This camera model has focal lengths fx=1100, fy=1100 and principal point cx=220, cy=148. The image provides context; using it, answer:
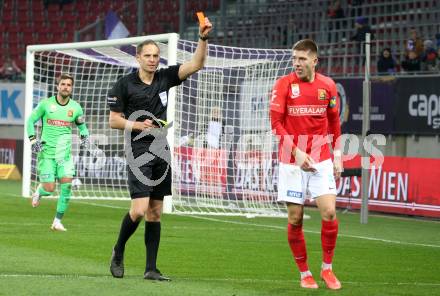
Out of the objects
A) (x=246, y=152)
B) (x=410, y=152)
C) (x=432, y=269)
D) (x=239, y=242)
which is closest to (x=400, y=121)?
(x=410, y=152)

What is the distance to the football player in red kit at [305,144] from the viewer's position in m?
9.70

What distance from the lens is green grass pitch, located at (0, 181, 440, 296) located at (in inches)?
372

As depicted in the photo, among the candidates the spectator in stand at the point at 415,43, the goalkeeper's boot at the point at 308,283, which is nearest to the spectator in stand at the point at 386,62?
the spectator in stand at the point at 415,43

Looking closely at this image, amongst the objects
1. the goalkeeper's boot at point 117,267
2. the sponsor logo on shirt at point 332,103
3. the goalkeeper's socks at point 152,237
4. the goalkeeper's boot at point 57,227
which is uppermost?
the sponsor logo on shirt at point 332,103

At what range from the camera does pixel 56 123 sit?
16.5 metres

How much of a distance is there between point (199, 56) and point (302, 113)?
1.04m

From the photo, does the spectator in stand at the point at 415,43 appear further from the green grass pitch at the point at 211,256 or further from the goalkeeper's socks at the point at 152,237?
the goalkeeper's socks at the point at 152,237

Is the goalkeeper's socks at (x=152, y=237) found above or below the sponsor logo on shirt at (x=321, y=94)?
below

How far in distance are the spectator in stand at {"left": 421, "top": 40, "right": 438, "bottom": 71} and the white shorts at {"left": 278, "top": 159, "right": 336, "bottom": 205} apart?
1426cm

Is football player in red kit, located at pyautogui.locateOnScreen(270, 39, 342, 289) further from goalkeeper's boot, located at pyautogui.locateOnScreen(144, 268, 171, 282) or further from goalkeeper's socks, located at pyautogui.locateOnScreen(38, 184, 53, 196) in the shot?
goalkeeper's socks, located at pyautogui.locateOnScreen(38, 184, 53, 196)

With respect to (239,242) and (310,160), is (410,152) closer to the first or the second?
(239,242)

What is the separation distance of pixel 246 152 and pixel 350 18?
821 cm

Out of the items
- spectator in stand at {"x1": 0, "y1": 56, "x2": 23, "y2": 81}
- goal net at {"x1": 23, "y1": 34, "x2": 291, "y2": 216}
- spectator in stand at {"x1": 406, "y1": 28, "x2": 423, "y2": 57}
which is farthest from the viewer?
spectator in stand at {"x1": 0, "y1": 56, "x2": 23, "y2": 81}

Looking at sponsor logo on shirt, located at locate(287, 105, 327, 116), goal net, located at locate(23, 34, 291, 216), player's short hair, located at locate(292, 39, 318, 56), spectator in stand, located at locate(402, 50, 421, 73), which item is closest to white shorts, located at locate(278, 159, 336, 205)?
sponsor logo on shirt, located at locate(287, 105, 327, 116)
